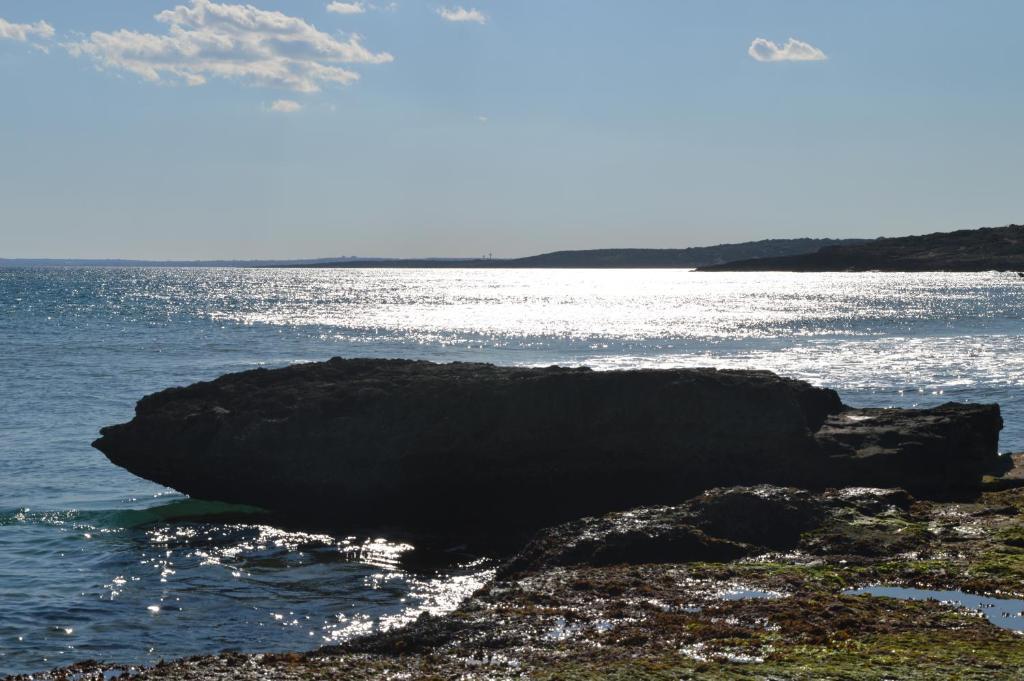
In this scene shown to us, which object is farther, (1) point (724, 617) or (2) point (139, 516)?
(2) point (139, 516)

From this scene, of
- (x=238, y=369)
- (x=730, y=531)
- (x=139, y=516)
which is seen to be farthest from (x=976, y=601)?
(x=238, y=369)

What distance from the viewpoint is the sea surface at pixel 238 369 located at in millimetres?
14766

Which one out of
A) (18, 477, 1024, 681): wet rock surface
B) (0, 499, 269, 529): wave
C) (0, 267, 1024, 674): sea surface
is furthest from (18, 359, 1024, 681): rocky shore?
(0, 267, 1024, 674): sea surface

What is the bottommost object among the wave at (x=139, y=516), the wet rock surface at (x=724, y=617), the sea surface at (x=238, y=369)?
the wave at (x=139, y=516)

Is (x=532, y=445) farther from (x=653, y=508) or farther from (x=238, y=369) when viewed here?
(x=238, y=369)

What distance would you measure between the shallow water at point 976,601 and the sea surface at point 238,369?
6.07m

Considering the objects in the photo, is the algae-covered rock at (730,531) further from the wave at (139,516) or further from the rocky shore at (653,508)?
the wave at (139,516)

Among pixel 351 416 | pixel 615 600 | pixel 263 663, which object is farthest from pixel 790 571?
pixel 351 416

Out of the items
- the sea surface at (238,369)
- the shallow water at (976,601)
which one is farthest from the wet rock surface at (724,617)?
the sea surface at (238,369)

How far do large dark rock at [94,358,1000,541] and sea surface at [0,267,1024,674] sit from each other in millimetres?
1304

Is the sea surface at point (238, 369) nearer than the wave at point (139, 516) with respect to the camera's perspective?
Yes

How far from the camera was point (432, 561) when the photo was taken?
17.7 metres

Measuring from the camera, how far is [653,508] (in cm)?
1705

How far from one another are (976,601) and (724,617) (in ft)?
10.7
